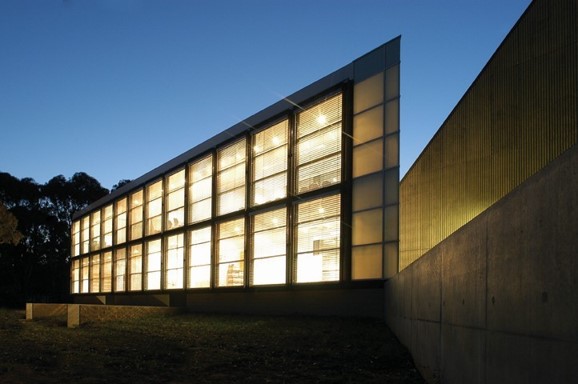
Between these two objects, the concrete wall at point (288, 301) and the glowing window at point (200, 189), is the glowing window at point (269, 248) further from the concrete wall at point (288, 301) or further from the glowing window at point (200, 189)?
the glowing window at point (200, 189)

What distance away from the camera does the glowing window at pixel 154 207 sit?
45094 millimetres

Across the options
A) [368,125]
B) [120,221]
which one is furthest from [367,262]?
[120,221]

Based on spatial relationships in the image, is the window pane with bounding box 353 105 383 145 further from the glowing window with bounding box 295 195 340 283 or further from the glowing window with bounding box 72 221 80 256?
the glowing window with bounding box 72 221 80 256

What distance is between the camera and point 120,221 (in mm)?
53156

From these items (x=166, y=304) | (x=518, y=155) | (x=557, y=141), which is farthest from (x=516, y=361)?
(x=166, y=304)

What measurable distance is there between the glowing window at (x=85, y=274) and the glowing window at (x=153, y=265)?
16.7 m

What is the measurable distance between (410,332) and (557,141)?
555cm

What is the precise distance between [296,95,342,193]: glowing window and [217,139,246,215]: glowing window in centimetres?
587

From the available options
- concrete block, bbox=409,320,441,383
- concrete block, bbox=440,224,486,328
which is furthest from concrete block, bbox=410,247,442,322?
concrete block, bbox=440,224,486,328

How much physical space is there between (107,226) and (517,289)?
5483cm

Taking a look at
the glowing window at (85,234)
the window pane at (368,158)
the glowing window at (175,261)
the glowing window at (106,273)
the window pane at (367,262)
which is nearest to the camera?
the window pane at (367,262)

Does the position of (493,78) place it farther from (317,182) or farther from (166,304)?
(166,304)

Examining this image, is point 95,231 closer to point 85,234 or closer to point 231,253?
point 85,234

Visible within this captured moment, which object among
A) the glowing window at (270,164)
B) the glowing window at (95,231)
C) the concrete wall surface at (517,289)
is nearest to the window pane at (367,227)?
the glowing window at (270,164)
